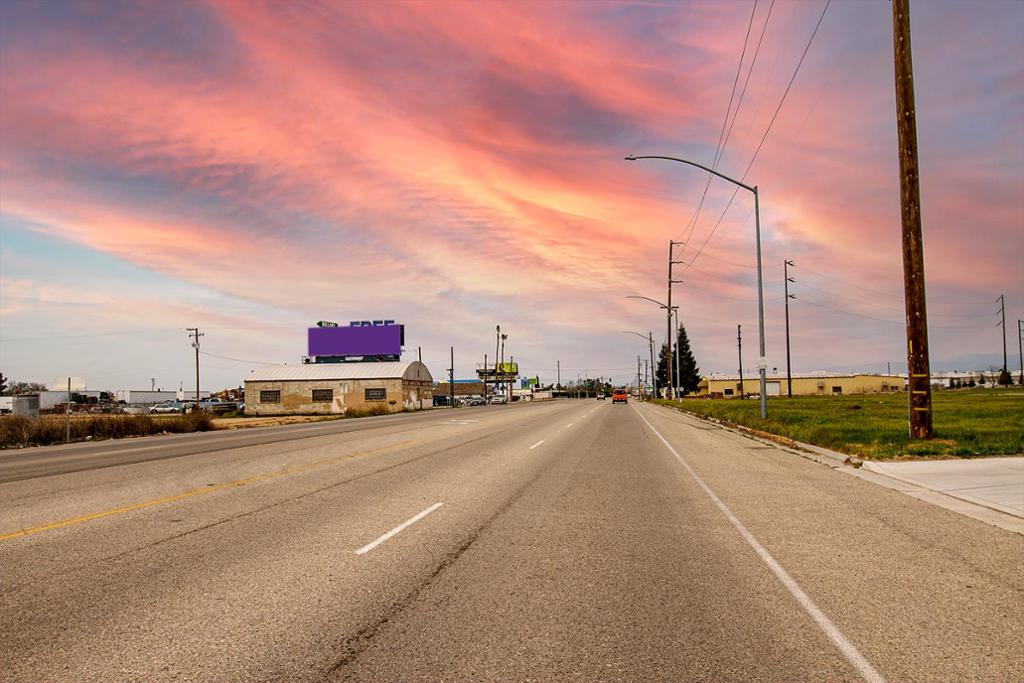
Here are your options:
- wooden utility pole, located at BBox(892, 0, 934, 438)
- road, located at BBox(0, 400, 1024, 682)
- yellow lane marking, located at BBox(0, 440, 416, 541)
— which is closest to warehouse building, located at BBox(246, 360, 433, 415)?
yellow lane marking, located at BBox(0, 440, 416, 541)

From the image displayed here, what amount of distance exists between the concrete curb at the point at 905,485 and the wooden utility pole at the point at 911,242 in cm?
244

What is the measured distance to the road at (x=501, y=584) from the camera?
429 centimetres

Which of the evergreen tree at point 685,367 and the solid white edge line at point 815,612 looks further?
the evergreen tree at point 685,367

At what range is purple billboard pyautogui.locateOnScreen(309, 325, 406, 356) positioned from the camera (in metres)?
87.1

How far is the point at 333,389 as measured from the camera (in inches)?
3007

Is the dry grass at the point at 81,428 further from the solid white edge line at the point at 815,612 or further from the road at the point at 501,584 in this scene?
the solid white edge line at the point at 815,612

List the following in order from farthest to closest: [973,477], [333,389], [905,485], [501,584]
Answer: [333,389] < [973,477] < [905,485] < [501,584]

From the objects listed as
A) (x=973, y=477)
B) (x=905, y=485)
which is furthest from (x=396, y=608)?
(x=973, y=477)

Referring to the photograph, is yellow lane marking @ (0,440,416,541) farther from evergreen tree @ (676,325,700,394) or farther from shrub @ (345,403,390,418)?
evergreen tree @ (676,325,700,394)

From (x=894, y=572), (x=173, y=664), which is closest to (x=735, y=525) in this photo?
(x=894, y=572)

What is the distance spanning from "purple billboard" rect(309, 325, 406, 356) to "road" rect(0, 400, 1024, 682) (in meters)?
75.6

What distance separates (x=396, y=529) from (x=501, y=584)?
8.34ft

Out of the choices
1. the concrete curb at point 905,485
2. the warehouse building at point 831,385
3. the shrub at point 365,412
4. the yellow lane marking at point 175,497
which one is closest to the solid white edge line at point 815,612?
the concrete curb at point 905,485

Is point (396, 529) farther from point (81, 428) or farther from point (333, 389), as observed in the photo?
point (333, 389)
